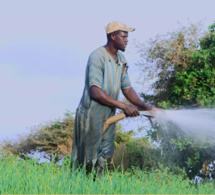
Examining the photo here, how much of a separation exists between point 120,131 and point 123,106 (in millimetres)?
13644

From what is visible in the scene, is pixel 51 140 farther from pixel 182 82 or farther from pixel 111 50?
pixel 111 50

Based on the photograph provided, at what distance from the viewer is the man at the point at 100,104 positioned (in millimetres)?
6602

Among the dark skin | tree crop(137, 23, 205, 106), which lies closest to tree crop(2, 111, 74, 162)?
tree crop(137, 23, 205, 106)

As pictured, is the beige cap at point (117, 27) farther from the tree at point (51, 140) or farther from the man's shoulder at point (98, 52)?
the tree at point (51, 140)

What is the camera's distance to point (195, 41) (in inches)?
600

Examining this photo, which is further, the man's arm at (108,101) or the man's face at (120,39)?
the man's face at (120,39)

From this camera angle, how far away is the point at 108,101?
651 centimetres

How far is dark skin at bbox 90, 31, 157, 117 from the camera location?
6.51 meters

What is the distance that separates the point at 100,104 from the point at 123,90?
694mm

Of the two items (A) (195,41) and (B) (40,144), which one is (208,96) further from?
(B) (40,144)

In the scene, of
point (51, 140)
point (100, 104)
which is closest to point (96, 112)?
point (100, 104)

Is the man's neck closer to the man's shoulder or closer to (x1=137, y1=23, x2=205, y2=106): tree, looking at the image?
the man's shoulder

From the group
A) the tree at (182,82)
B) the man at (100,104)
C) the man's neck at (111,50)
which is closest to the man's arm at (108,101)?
the man at (100,104)

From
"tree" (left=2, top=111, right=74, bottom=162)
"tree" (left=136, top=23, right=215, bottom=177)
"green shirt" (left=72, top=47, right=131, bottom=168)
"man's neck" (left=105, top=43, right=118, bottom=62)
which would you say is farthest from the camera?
"tree" (left=2, top=111, right=74, bottom=162)
